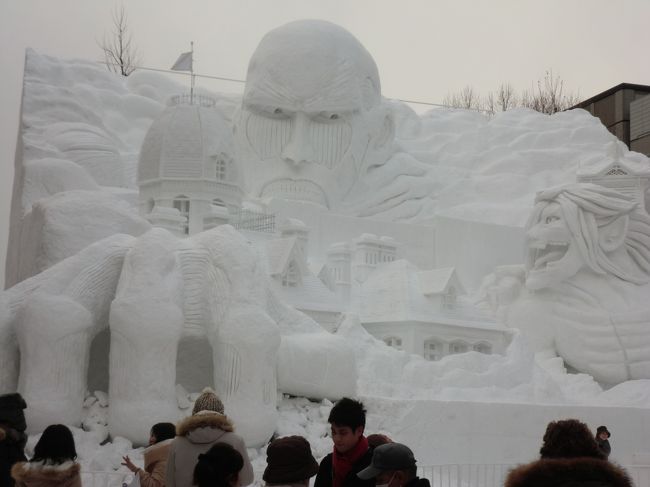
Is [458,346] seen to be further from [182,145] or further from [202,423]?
[202,423]

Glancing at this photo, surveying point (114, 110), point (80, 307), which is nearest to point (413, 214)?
point (114, 110)

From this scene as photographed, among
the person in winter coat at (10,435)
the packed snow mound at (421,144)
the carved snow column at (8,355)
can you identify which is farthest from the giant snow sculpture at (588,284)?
the person in winter coat at (10,435)

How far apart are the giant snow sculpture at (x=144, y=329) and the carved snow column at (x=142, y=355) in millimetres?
12

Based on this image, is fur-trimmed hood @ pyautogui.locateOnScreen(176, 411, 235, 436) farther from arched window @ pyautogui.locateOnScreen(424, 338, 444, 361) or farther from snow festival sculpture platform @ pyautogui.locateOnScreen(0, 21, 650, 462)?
arched window @ pyautogui.locateOnScreen(424, 338, 444, 361)

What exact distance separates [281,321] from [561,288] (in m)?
8.88

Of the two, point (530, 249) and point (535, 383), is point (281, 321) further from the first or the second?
point (530, 249)

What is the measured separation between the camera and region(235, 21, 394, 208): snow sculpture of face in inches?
985

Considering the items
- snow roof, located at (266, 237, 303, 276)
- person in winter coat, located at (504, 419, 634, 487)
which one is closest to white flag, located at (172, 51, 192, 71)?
snow roof, located at (266, 237, 303, 276)

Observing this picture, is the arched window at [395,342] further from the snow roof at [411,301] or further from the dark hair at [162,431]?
the dark hair at [162,431]

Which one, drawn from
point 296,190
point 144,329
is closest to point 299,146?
point 296,190

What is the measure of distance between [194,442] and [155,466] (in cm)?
90

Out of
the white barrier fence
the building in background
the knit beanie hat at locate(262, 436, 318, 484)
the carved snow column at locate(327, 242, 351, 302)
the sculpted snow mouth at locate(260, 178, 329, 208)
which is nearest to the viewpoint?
the knit beanie hat at locate(262, 436, 318, 484)

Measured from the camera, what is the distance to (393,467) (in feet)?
15.5

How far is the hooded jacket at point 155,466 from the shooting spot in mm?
6117
